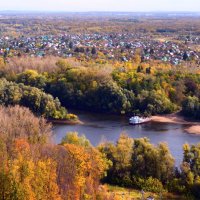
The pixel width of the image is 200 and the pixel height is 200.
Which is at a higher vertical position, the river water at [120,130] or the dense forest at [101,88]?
the dense forest at [101,88]

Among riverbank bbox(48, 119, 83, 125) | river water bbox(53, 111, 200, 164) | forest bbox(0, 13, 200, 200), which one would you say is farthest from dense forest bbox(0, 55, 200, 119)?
river water bbox(53, 111, 200, 164)

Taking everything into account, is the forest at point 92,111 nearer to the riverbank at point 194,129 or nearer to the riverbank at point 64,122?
the riverbank at point 64,122

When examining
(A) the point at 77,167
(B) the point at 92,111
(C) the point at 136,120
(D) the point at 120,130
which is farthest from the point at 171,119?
(A) the point at 77,167

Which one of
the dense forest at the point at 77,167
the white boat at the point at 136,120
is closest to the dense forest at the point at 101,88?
the white boat at the point at 136,120

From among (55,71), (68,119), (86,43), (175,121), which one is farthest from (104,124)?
(86,43)


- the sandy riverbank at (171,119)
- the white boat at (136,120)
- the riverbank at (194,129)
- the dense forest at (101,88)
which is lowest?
the riverbank at (194,129)

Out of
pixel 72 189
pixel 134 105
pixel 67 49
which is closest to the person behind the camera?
pixel 72 189

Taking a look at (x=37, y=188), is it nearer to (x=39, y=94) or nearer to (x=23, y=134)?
(x=23, y=134)

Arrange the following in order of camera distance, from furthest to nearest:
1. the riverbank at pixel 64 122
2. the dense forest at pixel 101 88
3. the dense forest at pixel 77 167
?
the dense forest at pixel 101 88, the riverbank at pixel 64 122, the dense forest at pixel 77 167
